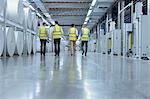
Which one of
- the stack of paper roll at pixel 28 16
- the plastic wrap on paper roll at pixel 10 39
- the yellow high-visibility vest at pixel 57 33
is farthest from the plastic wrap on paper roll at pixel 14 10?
the yellow high-visibility vest at pixel 57 33

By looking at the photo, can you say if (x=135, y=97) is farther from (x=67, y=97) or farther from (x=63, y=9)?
(x=63, y=9)

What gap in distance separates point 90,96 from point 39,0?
1881 cm

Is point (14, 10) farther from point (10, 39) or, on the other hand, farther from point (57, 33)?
point (57, 33)

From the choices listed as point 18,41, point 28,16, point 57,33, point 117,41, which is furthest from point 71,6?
point 18,41

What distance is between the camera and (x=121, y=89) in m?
2.85

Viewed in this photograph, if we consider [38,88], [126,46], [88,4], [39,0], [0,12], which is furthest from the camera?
[88,4]

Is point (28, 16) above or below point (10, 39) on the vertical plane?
above

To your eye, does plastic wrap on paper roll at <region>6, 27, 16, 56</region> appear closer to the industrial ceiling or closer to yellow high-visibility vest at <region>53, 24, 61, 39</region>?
yellow high-visibility vest at <region>53, 24, 61, 39</region>

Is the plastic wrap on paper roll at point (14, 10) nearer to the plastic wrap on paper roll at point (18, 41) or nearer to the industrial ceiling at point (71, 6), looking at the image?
the plastic wrap on paper roll at point (18, 41)

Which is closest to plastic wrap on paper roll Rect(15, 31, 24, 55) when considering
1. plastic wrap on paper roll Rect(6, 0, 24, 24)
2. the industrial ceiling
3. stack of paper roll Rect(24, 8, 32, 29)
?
plastic wrap on paper roll Rect(6, 0, 24, 24)

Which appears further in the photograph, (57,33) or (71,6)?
(71,6)

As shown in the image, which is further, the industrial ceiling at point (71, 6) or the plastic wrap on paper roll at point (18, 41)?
the industrial ceiling at point (71, 6)

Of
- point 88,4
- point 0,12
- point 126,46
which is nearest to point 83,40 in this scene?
point 126,46

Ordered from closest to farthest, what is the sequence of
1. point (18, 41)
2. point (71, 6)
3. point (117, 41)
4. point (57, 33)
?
1. point (18, 41)
2. point (57, 33)
3. point (117, 41)
4. point (71, 6)
